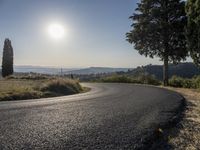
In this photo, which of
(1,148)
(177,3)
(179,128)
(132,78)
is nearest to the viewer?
(1,148)

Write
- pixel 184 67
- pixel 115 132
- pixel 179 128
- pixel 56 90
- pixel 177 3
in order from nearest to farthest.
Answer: pixel 115 132 < pixel 179 128 < pixel 56 90 < pixel 177 3 < pixel 184 67

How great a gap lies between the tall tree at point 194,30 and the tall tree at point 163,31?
712cm

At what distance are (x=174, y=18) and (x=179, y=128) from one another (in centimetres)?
2704

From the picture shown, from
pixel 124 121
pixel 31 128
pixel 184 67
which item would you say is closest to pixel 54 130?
pixel 31 128

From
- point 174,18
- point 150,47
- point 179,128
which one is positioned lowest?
point 179,128

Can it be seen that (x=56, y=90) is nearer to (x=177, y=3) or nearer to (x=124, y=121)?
(x=124, y=121)

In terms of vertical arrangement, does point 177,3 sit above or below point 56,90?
above

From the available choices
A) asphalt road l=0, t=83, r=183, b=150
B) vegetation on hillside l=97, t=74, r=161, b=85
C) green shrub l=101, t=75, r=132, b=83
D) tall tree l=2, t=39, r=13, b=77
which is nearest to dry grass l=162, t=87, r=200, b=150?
asphalt road l=0, t=83, r=183, b=150

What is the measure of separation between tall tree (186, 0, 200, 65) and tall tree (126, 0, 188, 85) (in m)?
7.12

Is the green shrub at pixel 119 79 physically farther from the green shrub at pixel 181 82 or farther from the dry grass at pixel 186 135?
the dry grass at pixel 186 135

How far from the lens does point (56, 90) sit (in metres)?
22.2

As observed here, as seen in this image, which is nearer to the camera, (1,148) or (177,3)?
(1,148)

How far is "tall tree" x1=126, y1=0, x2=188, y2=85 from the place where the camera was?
32.8 metres

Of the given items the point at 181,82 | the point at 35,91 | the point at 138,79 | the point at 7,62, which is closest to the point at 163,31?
the point at 181,82
